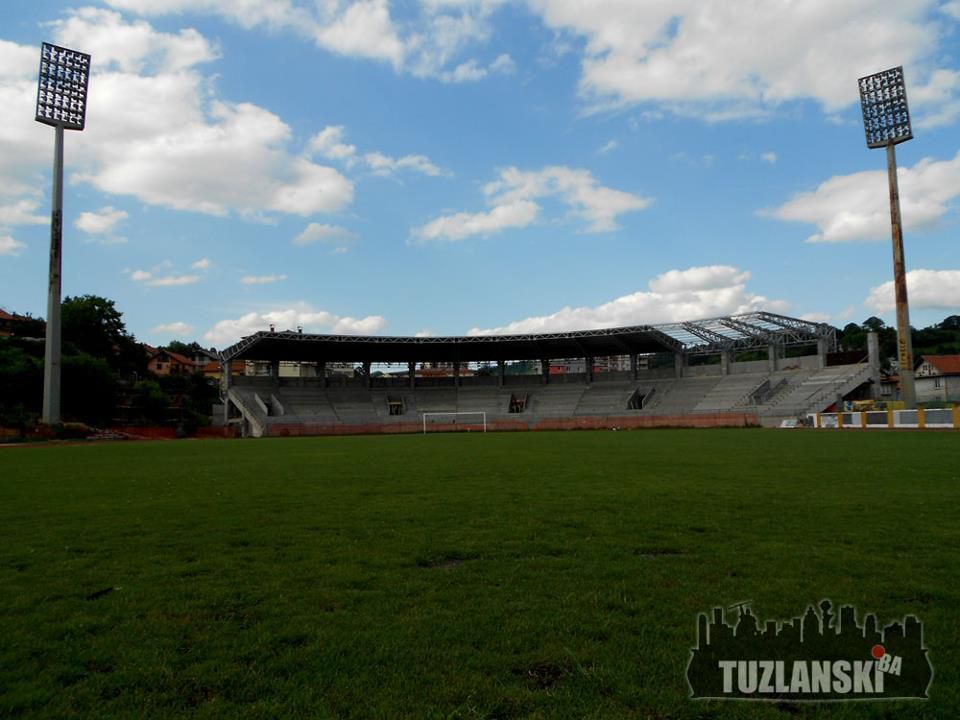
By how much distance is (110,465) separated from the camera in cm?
2150

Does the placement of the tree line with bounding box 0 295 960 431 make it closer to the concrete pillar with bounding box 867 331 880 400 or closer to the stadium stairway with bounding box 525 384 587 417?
the concrete pillar with bounding box 867 331 880 400

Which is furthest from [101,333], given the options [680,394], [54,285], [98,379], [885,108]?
[885,108]

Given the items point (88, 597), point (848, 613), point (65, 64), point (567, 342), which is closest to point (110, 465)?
point (88, 597)

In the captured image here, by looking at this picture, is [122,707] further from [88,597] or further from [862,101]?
[862,101]

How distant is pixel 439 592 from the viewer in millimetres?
5590

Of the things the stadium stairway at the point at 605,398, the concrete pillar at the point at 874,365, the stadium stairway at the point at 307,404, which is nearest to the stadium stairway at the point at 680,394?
the stadium stairway at the point at 605,398

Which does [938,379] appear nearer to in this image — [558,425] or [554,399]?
[554,399]

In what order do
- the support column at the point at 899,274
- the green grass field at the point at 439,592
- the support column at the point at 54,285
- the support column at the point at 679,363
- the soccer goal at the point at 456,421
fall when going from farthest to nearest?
the support column at the point at 679,363, the soccer goal at the point at 456,421, the support column at the point at 899,274, the support column at the point at 54,285, the green grass field at the point at 439,592

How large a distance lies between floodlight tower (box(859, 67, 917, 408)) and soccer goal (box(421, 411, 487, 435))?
35.3 metres

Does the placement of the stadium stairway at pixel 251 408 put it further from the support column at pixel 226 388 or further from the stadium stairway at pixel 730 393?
the stadium stairway at pixel 730 393

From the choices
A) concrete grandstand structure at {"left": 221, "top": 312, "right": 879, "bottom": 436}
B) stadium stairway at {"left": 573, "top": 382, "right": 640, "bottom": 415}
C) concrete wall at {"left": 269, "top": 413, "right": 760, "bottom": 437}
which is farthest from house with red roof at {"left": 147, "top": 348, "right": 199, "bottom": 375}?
stadium stairway at {"left": 573, "top": 382, "right": 640, "bottom": 415}

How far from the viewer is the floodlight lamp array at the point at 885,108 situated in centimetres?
5006

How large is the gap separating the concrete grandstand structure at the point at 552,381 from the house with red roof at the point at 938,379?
18864 millimetres

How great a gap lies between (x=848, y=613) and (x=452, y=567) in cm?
347
